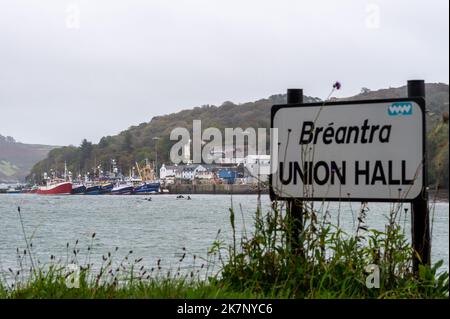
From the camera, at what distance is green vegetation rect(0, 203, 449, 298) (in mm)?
5383

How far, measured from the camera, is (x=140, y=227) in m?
45.0

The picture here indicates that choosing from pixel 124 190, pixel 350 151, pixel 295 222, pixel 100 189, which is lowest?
pixel 124 190

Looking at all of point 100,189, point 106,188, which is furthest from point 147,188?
point 100,189

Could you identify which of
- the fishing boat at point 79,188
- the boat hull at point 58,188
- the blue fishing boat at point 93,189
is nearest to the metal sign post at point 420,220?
the boat hull at point 58,188

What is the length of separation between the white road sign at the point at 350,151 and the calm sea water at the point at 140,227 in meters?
0.25

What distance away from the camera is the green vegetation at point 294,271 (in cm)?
538

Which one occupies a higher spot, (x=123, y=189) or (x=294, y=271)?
(x=294, y=271)

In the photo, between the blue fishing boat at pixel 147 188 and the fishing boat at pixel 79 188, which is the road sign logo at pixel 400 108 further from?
the blue fishing boat at pixel 147 188

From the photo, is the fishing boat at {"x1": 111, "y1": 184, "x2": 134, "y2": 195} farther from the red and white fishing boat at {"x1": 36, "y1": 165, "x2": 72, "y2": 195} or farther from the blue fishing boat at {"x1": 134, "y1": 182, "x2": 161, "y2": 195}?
the red and white fishing boat at {"x1": 36, "y1": 165, "x2": 72, "y2": 195}

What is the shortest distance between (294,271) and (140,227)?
39.9 m

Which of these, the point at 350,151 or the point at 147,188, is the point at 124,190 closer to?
the point at 147,188

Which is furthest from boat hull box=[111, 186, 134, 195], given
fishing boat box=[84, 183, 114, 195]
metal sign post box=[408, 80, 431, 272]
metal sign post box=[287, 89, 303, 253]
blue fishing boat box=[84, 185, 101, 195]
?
metal sign post box=[408, 80, 431, 272]
